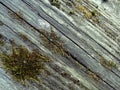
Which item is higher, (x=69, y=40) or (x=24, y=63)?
(x=69, y=40)

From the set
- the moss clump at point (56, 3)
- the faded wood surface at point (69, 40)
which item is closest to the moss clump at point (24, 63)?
the faded wood surface at point (69, 40)

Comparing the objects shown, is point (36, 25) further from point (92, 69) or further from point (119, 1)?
point (119, 1)

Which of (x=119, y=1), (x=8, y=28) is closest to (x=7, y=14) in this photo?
(x=8, y=28)

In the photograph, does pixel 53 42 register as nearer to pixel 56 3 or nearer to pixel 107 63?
pixel 56 3

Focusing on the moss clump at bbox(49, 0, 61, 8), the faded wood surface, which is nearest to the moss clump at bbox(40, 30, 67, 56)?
the faded wood surface

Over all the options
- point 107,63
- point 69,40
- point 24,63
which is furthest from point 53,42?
point 107,63

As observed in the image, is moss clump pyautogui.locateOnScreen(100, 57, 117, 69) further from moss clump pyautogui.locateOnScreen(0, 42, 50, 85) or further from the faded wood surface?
moss clump pyautogui.locateOnScreen(0, 42, 50, 85)

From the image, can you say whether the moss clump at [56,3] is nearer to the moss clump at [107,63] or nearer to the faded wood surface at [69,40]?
the faded wood surface at [69,40]
